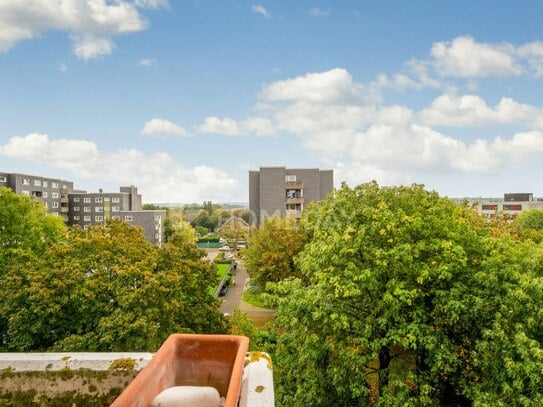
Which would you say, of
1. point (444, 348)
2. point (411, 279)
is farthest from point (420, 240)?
point (444, 348)

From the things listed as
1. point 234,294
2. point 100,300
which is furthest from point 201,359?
point 234,294

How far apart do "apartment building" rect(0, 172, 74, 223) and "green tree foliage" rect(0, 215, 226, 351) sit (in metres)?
48.7

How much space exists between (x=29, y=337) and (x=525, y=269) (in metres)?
16.2

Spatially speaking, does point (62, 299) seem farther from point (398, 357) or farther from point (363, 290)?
point (398, 357)

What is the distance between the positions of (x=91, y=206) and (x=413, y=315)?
70488 millimetres

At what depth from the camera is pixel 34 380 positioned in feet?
13.8

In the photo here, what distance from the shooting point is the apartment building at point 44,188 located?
57156 millimetres

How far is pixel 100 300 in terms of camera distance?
13.1 meters

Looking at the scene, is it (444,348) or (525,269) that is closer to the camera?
(444,348)

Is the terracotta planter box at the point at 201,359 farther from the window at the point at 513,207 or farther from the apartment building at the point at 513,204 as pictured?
the window at the point at 513,207

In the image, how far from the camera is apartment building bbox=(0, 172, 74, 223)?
57.2 meters

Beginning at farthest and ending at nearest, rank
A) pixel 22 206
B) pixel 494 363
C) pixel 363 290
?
1. pixel 22 206
2. pixel 363 290
3. pixel 494 363

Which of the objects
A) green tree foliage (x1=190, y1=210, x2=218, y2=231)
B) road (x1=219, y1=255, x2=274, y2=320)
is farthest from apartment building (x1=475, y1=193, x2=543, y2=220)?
road (x1=219, y1=255, x2=274, y2=320)

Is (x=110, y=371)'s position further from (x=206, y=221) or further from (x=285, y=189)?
(x=206, y=221)
